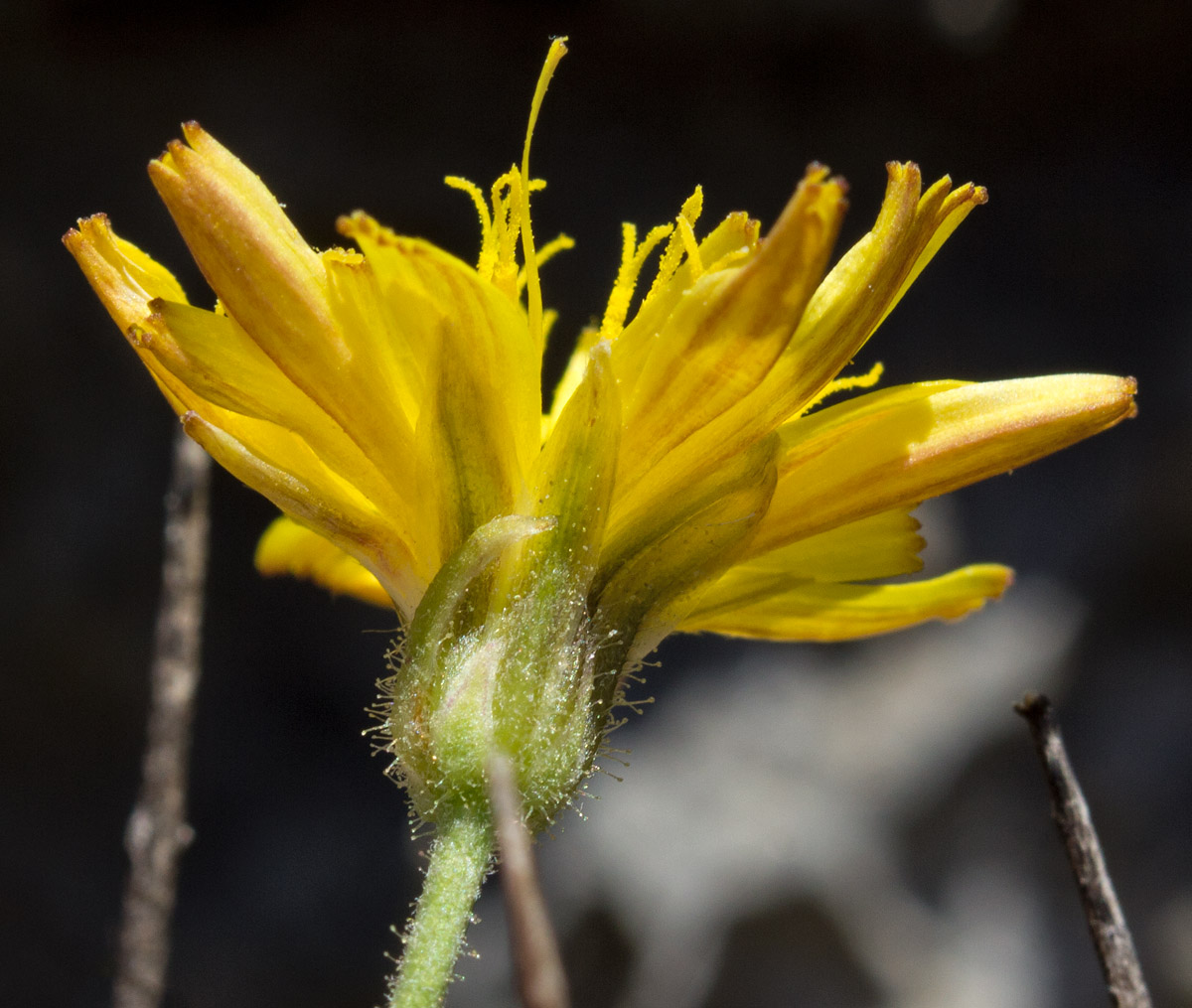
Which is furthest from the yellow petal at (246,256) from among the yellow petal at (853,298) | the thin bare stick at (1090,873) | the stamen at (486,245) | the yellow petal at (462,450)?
the thin bare stick at (1090,873)

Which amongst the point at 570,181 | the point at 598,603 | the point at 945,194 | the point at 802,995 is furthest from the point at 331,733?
the point at 945,194

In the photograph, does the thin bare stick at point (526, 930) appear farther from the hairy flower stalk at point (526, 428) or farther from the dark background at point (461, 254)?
the dark background at point (461, 254)

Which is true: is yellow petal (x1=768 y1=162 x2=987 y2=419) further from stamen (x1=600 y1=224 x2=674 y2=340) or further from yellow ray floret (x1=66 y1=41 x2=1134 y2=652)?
stamen (x1=600 y1=224 x2=674 y2=340)

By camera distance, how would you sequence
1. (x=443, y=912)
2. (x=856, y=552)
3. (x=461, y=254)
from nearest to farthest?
(x=443, y=912) < (x=856, y=552) < (x=461, y=254)

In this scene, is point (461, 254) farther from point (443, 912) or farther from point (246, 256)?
point (443, 912)

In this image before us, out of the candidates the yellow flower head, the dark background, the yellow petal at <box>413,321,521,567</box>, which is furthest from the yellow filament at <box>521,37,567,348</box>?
the dark background

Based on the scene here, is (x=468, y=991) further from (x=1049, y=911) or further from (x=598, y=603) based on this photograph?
(x=598, y=603)

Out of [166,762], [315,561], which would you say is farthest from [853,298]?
[166,762]
